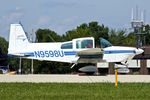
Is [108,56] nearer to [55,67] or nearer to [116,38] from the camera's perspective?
[55,67]

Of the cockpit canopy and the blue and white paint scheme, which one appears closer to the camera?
the cockpit canopy

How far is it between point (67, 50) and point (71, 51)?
0.46 m

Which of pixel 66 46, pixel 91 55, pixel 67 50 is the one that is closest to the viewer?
pixel 91 55

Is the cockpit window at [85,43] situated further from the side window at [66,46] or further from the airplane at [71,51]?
the side window at [66,46]

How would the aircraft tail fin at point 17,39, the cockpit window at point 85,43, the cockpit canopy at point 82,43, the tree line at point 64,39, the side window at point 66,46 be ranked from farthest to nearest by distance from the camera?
the tree line at point 64,39 < the aircraft tail fin at point 17,39 < the side window at point 66,46 < the cockpit window at point 85,43 < the cockpit canopy at point 82,43

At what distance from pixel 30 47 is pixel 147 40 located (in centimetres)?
7392

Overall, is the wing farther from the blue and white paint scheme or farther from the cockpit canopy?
the cockpit canopy

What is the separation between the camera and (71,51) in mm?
32312

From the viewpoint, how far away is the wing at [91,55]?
1229 inches

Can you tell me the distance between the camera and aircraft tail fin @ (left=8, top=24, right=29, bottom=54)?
34.6 metres

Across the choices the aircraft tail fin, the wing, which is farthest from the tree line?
the aircraft tail fin

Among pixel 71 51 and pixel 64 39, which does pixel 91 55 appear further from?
pixel 64 39

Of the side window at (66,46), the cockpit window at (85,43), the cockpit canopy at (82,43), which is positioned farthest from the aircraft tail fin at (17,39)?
the cockpit window at (85,43)

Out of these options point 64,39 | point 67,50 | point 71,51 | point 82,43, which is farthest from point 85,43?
point 64,39
